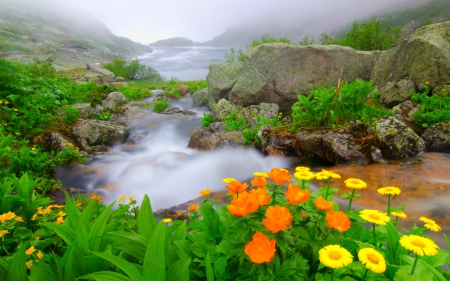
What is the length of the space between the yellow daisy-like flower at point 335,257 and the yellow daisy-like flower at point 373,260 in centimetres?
10

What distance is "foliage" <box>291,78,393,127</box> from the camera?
242 inches

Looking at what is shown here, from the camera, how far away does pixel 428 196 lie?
13.4ft

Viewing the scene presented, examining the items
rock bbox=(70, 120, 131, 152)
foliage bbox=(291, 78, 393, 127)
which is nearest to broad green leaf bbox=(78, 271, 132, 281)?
foliage bbox=(291, 78, 393, 127)

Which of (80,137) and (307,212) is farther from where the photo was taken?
(80,137)

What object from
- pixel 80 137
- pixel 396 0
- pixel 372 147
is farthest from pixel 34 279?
pixel 396 0

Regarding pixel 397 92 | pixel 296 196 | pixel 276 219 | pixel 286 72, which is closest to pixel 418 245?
pixel 296 196

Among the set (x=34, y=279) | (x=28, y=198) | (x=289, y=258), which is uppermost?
(x=289, y=258)

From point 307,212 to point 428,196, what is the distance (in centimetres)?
379

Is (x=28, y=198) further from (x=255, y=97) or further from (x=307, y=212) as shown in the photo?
(x=255, y=97)

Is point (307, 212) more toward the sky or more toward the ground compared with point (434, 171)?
more toward the sky

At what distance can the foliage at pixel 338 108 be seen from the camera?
614 centimetres

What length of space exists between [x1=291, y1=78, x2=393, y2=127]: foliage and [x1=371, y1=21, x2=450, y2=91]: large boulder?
204 centimetres

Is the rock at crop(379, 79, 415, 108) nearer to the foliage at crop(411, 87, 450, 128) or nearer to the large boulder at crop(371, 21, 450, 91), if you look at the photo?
the large boulder at crop(371, 21, 450, 91)

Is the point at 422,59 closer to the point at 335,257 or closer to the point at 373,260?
the point at 373,260
